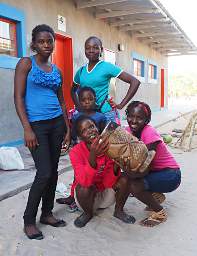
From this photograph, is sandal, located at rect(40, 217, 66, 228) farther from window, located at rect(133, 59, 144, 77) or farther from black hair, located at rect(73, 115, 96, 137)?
window, located at rect(133, 59, 144, 77)

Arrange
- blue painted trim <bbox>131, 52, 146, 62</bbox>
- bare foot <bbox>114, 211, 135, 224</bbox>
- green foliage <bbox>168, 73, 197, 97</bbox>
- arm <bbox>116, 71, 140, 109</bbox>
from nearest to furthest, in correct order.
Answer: bare foot <bbox>114, 211, 135, 224</bbox>
arm <bbox>116, 71, 140, 109</bbox>
blue painted trim <bbox>131, 52, 146, 62</bbox>
green foliage <bbox>168, 73, 197, 97</bbox>

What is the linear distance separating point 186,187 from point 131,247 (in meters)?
1.90

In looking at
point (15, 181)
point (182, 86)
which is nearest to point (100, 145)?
point (15, 181)

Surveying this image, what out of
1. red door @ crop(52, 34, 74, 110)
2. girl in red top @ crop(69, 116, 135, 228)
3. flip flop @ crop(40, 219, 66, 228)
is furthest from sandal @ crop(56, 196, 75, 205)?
red door @ crop(52, 34, 74, 110)

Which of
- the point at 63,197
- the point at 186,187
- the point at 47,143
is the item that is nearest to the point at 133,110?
the point at 47,143

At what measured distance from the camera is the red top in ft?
9.58

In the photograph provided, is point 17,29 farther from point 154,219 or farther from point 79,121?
point 154,219

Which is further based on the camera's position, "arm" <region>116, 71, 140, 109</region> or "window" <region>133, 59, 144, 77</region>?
"window" <region>133, 59, 144, 77</region>

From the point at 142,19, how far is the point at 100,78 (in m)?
8.85

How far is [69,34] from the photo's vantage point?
851 centimetres

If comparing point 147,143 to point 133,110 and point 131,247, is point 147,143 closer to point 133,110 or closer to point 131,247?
point 133,110

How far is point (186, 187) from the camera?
4.38 metres

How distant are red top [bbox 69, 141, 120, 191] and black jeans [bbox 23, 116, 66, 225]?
0.64 ft

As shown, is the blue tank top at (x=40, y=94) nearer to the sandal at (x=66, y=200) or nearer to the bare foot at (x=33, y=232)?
the bare foot at (x=33, y=232)
